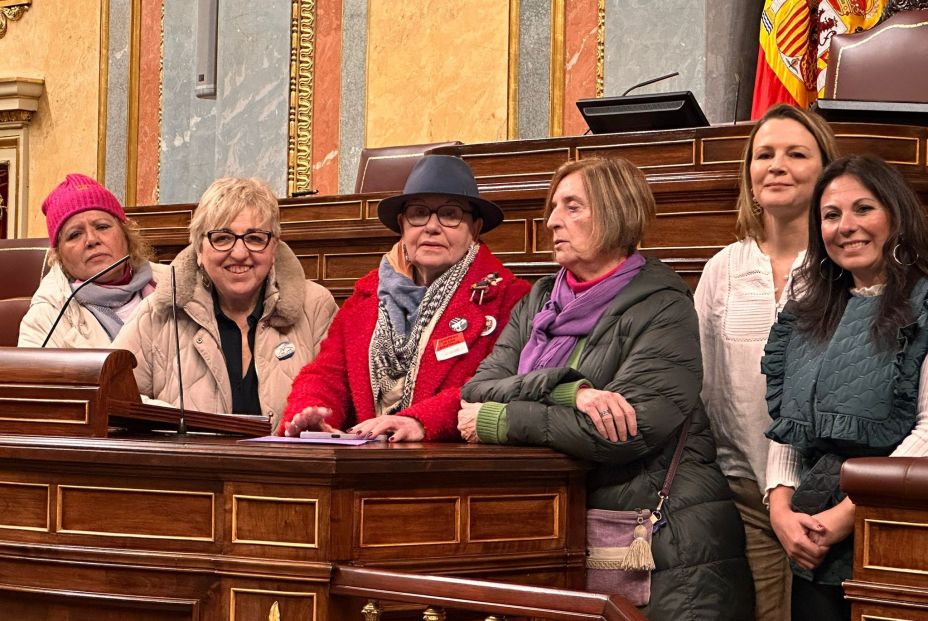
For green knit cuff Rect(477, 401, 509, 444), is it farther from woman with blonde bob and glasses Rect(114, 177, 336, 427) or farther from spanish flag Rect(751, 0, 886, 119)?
spanish flag Rect(751, 0, 886, 119)

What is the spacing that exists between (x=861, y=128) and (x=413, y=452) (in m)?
1.86

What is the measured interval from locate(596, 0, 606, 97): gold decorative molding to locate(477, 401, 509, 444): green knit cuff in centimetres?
443

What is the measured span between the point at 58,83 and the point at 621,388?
7.61m

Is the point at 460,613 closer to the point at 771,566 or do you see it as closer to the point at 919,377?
the point at 771,566

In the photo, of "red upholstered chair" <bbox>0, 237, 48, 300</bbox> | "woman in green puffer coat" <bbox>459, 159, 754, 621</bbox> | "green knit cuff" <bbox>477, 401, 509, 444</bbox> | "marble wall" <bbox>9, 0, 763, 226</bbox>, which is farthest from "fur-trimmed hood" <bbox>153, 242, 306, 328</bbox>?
"marble wall" <bbox>9, 0, 763, 226</bbox>

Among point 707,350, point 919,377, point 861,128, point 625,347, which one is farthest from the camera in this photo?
point 861,128

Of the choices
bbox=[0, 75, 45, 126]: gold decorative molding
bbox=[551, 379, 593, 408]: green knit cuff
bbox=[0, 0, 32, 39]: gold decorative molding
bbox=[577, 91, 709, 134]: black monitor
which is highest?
bbox=[0, 0, 32, 39]: gold decorative molding

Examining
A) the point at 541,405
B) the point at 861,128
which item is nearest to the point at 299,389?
the point at 541,405

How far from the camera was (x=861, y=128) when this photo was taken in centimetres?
379

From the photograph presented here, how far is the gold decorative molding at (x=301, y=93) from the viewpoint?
810 cm

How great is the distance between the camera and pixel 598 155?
4234 millimetres

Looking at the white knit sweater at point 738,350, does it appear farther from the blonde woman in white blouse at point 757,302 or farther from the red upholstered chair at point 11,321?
the red upholstered chair at point 11,321

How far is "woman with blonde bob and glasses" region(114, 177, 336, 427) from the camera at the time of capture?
10.9 feet

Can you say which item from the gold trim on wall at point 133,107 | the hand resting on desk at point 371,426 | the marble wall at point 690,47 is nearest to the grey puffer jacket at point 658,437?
the hand resting on desk at point 371,426
